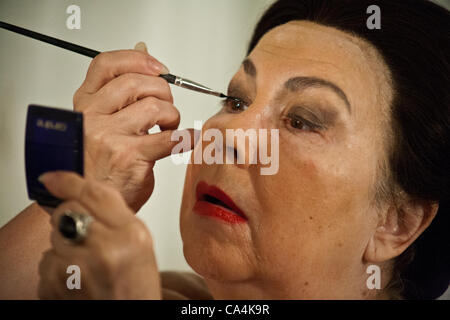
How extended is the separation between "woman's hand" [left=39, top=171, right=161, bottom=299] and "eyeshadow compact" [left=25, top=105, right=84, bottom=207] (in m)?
0.03

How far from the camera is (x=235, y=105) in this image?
3.48 ft

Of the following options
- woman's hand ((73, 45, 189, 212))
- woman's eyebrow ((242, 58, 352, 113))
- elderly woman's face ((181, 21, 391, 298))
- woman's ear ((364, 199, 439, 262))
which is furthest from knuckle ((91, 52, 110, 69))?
woman's ear ((364, 199, 439, 262))

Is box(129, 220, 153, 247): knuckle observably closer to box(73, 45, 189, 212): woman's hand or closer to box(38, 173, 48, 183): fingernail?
box(38, 173, 48, 183): fingernail

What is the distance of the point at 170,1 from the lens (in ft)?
4.97

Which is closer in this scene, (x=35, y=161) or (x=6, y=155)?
(x=35, y=161)

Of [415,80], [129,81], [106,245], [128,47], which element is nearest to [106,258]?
[106,245]

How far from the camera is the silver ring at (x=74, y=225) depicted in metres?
0.64

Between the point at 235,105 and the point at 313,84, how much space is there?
0.61ft

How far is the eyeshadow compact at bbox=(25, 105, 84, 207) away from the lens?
683 millimetres

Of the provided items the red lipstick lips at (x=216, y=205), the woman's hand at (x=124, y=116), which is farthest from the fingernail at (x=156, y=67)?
the red lipstick lips at (x=216, y=205)

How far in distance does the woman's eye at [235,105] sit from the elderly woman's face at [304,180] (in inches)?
1.1

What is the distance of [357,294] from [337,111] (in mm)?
372

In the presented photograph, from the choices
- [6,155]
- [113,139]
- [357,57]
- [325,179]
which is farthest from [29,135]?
[6,155]
